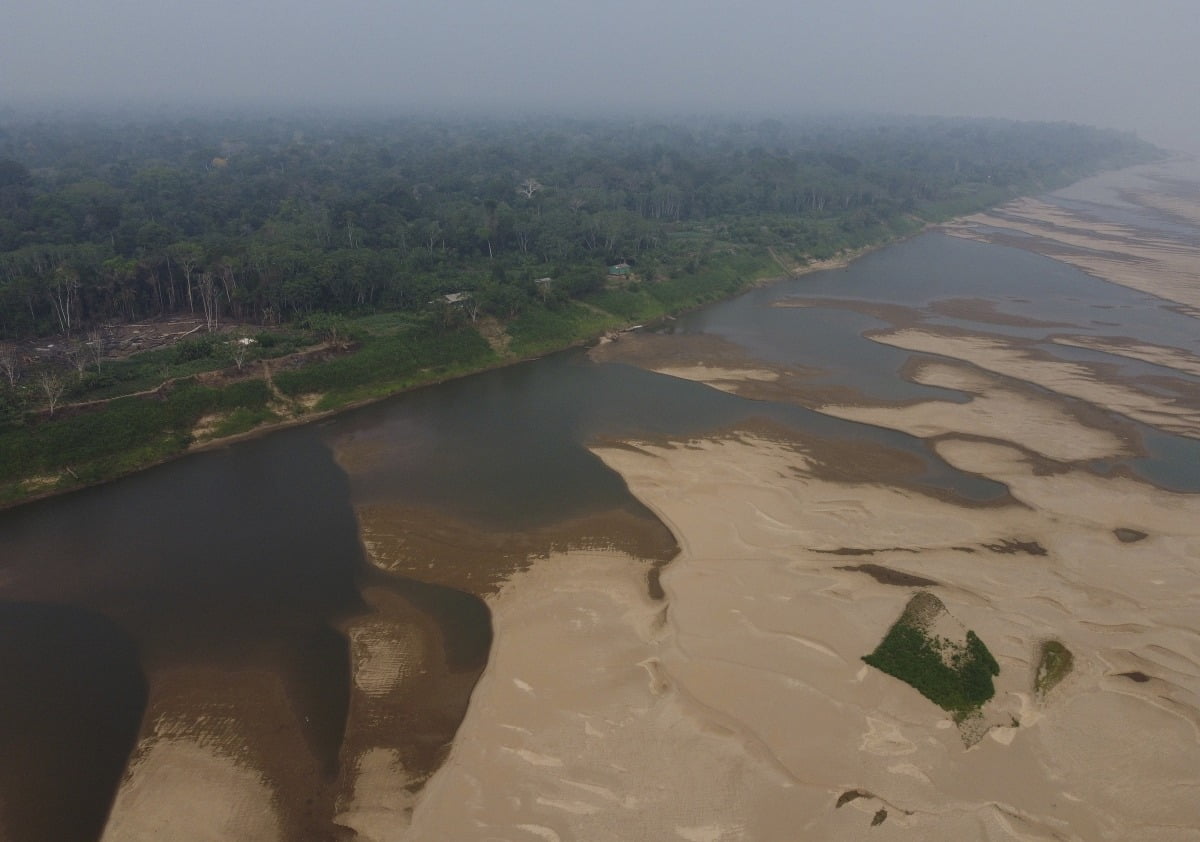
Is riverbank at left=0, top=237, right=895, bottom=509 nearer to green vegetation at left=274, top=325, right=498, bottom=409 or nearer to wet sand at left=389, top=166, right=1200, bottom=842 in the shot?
green vegetation at left=274, top=325, right=498, bottom=409

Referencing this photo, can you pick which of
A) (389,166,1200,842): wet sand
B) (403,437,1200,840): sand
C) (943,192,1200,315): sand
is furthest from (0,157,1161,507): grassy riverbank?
(943,192,1200,315): sand

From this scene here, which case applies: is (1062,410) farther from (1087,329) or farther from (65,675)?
(65,675)

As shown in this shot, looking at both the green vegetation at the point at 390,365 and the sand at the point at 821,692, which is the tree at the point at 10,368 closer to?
the green vegetation at the point at 390,365

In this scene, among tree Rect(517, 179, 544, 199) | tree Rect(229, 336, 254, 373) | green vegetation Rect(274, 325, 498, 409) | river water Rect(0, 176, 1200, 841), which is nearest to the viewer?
river water Rect(0, 176, 1200, 841)

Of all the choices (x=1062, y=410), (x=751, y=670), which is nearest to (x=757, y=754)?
(x=751, y=670)

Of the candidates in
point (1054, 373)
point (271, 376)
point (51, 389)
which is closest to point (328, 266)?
point (271, 376)
